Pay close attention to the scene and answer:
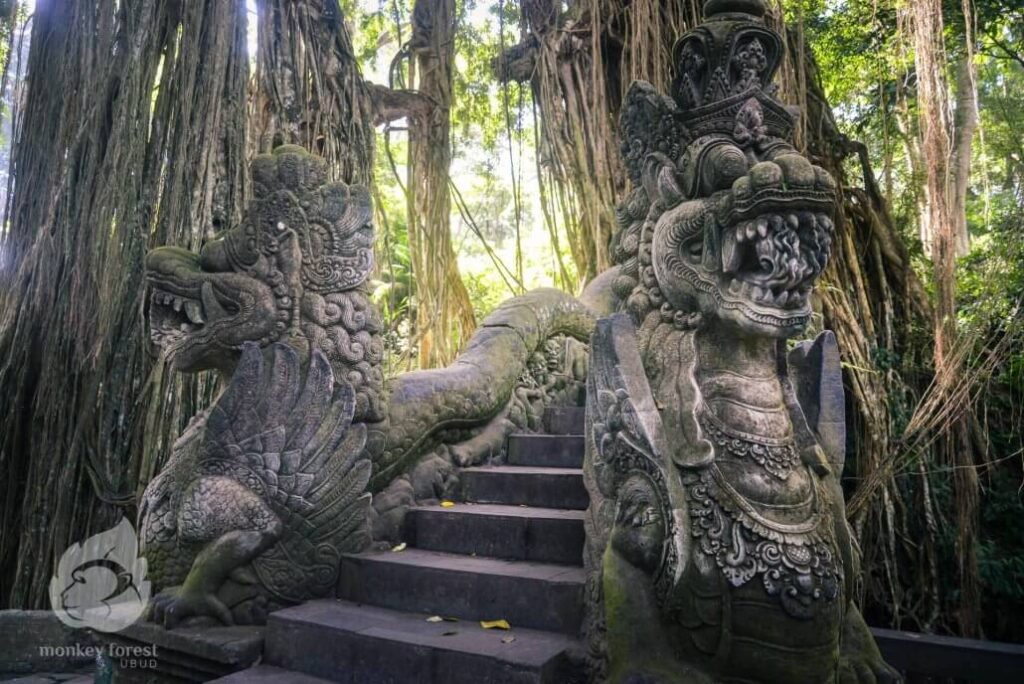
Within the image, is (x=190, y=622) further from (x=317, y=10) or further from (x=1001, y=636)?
(x=1001, y=636)

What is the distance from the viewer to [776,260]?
1.88 m

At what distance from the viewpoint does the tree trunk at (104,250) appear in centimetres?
402

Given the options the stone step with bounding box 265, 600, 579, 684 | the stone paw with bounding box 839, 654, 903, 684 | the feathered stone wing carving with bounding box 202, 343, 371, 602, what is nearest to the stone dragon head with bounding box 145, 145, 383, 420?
the feathered stone wing carving with bounding box 202, 343, 371, 602

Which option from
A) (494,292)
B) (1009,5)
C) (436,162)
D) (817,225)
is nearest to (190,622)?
(817,225)

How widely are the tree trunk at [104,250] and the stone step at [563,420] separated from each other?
2031mm

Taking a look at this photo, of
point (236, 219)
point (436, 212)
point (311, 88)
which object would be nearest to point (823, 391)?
point (236, 219)

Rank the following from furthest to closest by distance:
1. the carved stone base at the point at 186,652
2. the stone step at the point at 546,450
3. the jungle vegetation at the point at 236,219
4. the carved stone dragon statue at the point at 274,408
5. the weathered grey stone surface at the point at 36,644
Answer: the jungle vegetation at the point at 236,219
the stone step at the point at 546,450
the weathered grey stone surface at the point at 36,644
the carved stone dragon statue at the point at 274,408
the carved stone base at the point at 186,652

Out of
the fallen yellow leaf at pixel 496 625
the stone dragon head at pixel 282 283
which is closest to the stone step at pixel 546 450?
the stone dragon head at pixel 282 283

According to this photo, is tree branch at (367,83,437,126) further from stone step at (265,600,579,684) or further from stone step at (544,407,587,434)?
stone step at (265,600,579,684)

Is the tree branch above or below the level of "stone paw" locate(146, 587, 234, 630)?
above

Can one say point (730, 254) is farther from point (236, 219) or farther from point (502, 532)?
point (236, 219)

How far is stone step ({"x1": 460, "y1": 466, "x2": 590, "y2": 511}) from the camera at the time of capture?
2.99 m

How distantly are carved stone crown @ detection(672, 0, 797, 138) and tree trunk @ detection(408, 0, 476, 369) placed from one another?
375cm

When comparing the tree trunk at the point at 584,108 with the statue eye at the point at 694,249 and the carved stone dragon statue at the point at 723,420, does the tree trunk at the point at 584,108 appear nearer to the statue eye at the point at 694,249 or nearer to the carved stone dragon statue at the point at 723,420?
the carved stone dragon statue at the point at 723,420
